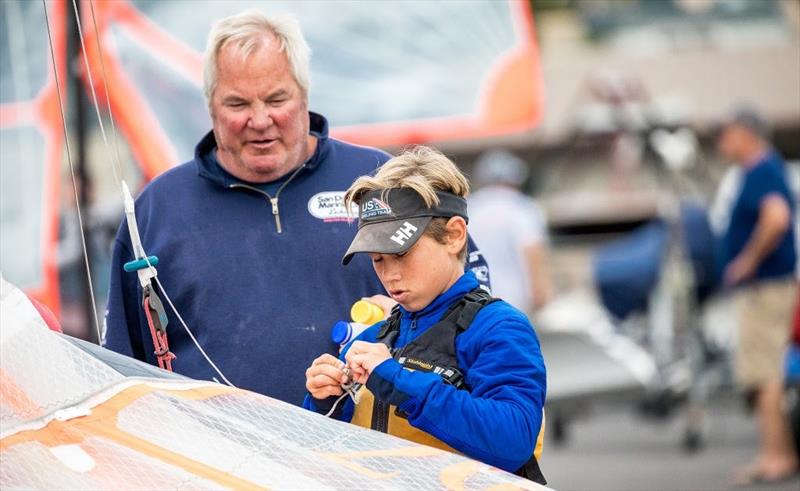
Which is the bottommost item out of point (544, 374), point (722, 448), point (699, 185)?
point (722, 448)

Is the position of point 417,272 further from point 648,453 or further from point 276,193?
point 648,453

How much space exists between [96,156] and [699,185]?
25.6 feet

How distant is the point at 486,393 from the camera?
9.66 ft

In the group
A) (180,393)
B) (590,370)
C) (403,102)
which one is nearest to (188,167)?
(180,393)

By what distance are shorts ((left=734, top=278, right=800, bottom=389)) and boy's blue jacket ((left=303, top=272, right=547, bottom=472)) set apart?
19.8ft

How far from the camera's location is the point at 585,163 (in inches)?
886

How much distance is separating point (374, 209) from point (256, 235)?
32.4 inches

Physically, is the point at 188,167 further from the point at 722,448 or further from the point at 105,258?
the point at 722,448

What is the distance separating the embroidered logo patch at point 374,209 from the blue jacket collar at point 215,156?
2.63ft

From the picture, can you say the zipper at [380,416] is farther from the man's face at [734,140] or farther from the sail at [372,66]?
the man's face at [734,140]

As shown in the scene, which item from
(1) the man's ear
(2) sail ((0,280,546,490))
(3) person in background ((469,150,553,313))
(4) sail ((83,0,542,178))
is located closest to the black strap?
(2) sail ((0,280,546,490))

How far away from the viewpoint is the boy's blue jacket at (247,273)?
12.5ft

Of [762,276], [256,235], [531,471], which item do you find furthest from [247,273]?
[762,276]

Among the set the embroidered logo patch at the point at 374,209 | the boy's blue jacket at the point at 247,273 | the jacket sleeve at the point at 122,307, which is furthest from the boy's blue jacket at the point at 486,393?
the jacket sleeve at the point at 122,307
